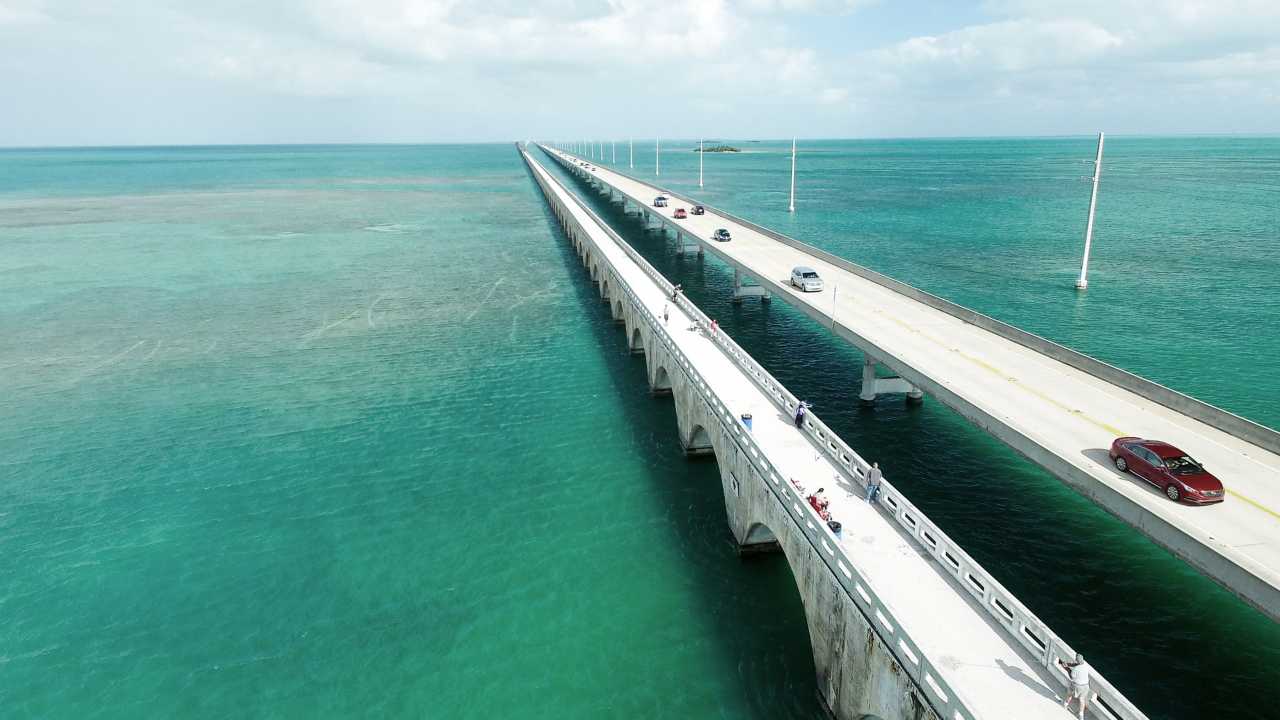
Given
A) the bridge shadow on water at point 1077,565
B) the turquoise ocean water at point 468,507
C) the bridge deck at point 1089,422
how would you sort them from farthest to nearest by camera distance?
the turquoise ocean water at point 468,507 → the bridge shadow on water at point 1077,565 → the bridge deck at point 1089,422

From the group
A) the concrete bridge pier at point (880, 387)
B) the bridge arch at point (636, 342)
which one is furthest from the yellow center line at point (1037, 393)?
the bridge arch at point (636, 342)

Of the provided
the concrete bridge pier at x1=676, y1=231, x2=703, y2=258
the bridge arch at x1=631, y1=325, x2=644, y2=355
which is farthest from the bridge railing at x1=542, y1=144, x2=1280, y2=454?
the concrete bridge pier at x1=676, y1=231, x2=703, y2=258

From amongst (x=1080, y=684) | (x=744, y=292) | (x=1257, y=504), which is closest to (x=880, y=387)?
(x=1257, y=504)

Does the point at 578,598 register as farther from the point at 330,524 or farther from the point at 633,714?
the point at 330,524

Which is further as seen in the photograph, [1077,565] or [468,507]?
[468,507]

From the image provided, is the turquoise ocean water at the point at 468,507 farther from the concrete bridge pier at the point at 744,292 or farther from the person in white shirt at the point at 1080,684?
the person in white shirt at the point at 1080,684

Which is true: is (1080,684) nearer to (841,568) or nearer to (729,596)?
(841,568)
